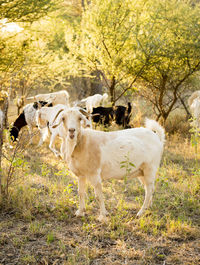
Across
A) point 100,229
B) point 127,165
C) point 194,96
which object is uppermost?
point 194,96

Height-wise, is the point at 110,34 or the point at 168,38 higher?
the point at 110,34

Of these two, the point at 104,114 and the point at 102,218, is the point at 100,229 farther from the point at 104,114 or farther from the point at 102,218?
the point at 104,114

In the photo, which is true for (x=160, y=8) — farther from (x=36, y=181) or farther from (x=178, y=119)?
(x=36, y=181)

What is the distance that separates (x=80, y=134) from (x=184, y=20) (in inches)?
258

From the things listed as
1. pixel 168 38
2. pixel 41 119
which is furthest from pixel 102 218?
pixel 168 38

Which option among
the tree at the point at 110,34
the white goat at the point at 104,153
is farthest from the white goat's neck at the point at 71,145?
the tree at the point at 110,34

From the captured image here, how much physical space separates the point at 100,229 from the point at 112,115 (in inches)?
241

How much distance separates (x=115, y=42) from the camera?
28.8 feet

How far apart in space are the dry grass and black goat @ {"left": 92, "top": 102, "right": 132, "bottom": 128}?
175 inches

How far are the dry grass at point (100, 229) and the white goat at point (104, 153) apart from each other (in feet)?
0.86

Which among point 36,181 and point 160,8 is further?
point 160,8

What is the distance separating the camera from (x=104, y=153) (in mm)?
3959

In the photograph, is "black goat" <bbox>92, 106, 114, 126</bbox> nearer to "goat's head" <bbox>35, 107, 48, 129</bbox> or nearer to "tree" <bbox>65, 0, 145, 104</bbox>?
"tree" <bbox>65, 0, 145, 104</bbox>

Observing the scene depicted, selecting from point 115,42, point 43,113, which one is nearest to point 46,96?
point 43,113
